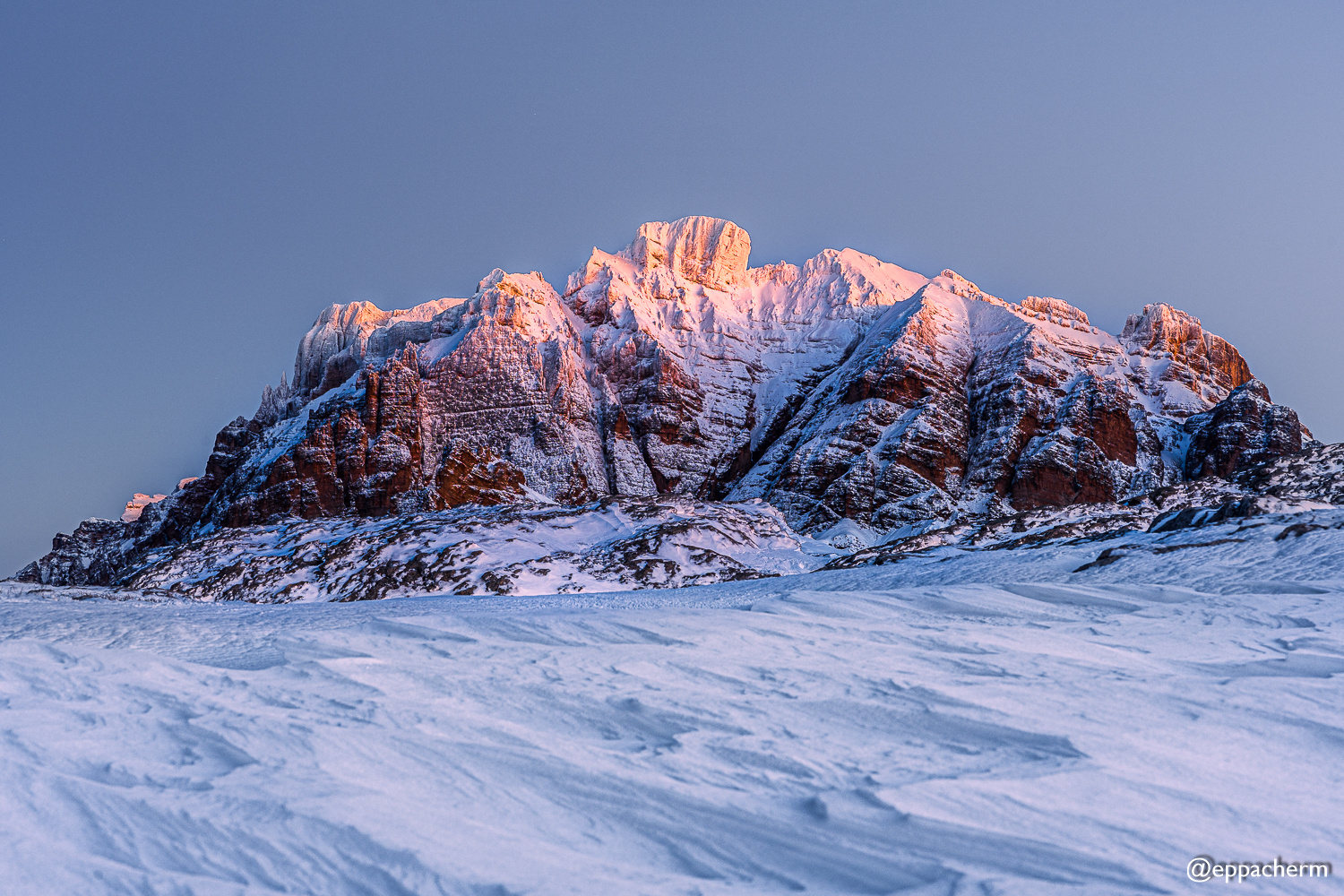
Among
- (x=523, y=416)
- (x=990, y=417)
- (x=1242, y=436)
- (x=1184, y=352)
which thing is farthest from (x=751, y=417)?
(x=1184, y=352)

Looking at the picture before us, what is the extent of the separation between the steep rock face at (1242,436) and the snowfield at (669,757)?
6084 inches

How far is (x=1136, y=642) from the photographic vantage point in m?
11.2

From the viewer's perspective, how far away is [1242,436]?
144 meters

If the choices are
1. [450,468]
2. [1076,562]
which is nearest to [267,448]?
[450,468]

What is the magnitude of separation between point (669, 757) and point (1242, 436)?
167467 millimetres

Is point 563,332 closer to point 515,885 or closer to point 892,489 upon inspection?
point 892,489

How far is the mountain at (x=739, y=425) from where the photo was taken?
147250 millimetres

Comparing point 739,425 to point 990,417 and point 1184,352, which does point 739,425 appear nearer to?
point 990,417

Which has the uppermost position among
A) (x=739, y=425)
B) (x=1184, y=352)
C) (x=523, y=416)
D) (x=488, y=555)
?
(x=1184, y=352)

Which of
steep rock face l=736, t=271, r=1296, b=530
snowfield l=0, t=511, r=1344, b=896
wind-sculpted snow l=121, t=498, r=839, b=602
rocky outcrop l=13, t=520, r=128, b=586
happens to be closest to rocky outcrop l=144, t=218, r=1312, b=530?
steep rock face l=736, t=271, r=1296, b=530

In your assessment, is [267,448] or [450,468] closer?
[450,468]

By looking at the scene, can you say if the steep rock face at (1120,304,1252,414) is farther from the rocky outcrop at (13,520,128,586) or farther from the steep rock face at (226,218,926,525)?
the rocky outcrop at (13,520,128,586)

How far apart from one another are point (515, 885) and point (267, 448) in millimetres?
190983

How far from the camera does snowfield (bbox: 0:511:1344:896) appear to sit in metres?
5.40
